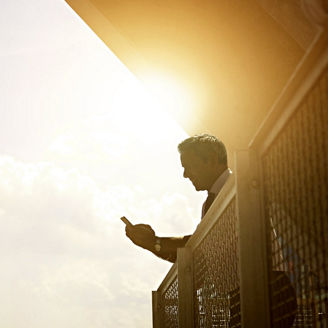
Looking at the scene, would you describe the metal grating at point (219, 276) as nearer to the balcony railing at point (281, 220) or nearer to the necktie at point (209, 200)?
the balcony railing at point (281, 220)

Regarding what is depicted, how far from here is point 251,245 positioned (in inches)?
79.4

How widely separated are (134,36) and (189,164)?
441cm

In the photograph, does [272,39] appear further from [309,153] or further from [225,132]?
[309,153]

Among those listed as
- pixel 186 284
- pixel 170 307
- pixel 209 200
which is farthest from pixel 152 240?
pixel 170 307

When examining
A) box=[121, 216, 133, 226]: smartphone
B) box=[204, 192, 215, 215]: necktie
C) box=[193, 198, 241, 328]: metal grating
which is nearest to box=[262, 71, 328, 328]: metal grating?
box=[193, 198, 241, 328]: metal grating

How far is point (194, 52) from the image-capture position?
7.56 meters

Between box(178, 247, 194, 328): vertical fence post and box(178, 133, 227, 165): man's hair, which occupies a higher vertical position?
box(178, 133, 227, 165): man's hair

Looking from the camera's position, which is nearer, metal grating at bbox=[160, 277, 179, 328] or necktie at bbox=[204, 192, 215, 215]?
necktie at bbox=[204, 192, 215, 215]

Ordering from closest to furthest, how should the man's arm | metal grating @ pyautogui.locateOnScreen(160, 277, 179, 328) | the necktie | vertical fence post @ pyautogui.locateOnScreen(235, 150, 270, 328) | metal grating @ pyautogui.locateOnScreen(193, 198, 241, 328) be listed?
vertical fence post @ pyautogui.locateOnScreen(235, 150, 270, 328), metal grating @ pyautogui.locateOnScreen(193, 198, 241, 328), the necktie, the man's arm, metal grating @ pyautogui.locateOnScreen(160, 277, 179, 328)

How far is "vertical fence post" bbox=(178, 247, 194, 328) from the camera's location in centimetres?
341

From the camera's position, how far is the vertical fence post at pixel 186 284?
3408 mm

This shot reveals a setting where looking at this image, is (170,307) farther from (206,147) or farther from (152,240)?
(206,147)

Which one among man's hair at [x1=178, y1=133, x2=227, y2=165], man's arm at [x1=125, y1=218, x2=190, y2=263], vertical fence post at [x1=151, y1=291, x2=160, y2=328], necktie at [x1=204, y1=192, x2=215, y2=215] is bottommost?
vertical fence post at [x1=151, y1=291, x2=160, y2=328]

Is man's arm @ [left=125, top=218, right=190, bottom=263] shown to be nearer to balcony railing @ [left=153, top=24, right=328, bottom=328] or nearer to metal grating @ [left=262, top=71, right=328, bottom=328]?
balcony railing @ [left=153, top=24, right=328, bottom=328]
